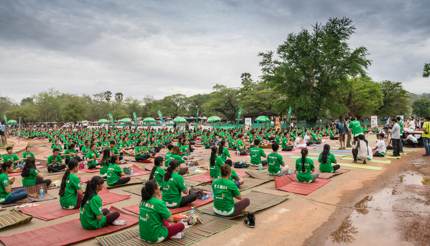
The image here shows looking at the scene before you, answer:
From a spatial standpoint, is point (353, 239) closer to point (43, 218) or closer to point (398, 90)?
point (43, 218)

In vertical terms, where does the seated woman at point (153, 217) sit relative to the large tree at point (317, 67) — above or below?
below

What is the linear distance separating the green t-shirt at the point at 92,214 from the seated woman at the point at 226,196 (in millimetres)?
2232

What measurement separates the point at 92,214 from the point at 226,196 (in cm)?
259

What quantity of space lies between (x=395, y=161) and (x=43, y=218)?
42.5ft

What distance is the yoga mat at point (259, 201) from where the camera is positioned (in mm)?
6148

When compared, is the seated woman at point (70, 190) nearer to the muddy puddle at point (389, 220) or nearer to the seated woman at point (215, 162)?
the seated woman at point (215, 162)

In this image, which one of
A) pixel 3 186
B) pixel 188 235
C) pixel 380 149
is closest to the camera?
pixel 188 235

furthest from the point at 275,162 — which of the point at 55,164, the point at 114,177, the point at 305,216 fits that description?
the point at 55,164

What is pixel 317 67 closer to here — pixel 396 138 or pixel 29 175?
pixel 396 138

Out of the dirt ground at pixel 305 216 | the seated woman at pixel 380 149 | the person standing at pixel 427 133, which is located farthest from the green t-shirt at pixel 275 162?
the person standing at pixel 427 133

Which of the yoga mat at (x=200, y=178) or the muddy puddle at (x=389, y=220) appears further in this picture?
the yoga mat at (x=200, y=178)

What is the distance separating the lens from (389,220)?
544 centimetres

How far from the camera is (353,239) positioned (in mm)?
4727

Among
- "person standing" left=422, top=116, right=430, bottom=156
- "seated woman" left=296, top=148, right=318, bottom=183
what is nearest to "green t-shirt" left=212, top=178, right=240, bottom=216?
"seated woman" left=296, top=148, right=318, bottom=183
